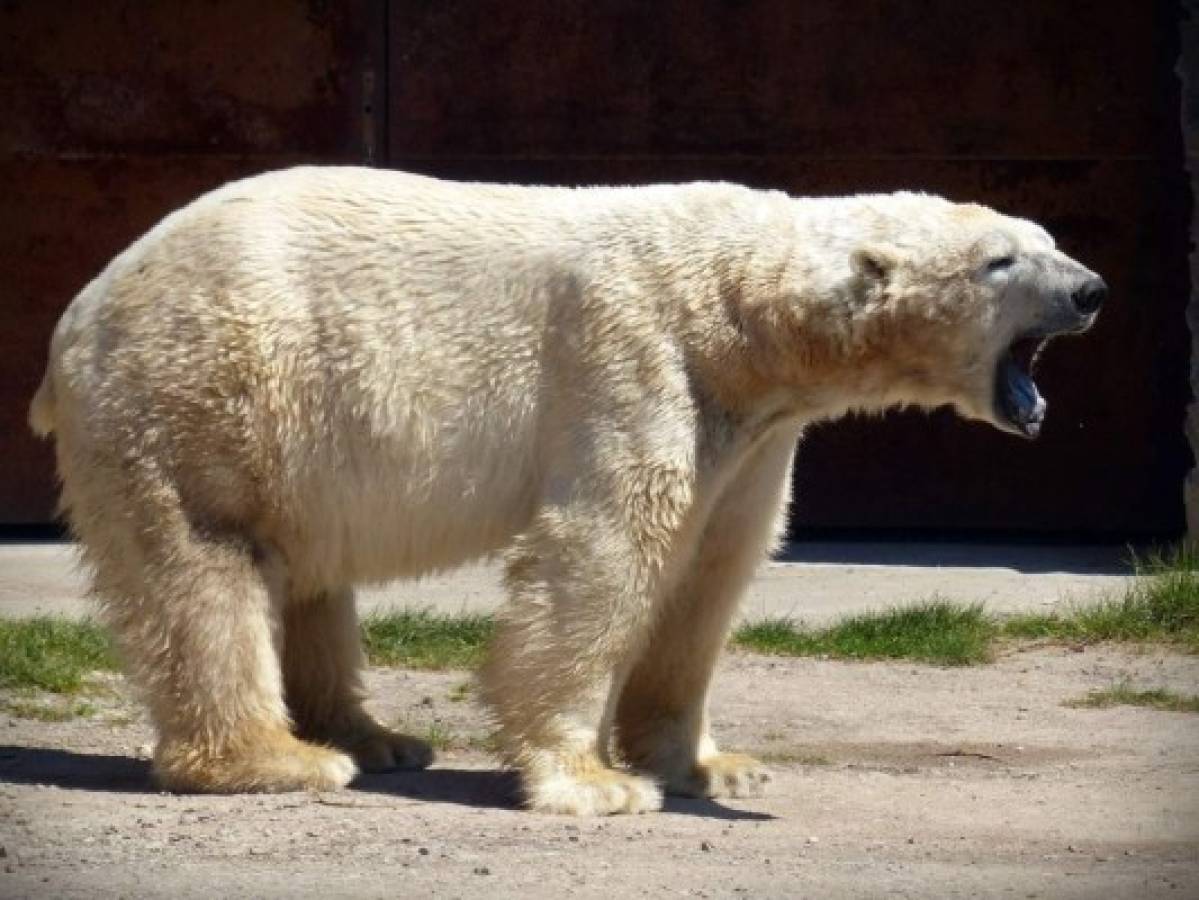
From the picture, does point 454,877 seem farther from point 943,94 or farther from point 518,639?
point 943,94

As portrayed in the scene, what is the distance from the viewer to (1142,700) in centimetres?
765

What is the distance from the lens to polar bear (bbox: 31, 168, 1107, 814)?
6133mm

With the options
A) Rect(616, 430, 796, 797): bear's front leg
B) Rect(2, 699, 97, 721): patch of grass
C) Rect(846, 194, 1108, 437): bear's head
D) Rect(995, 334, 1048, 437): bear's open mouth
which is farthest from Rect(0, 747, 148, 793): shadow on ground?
Rect(995, 334, 1048, 437): bear's open mouth

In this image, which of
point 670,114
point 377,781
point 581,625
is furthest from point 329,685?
point 670,114

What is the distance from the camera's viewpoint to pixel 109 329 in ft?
20.8

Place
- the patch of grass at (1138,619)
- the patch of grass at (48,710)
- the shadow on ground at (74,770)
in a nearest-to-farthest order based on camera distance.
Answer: the shadow on ground at (74,770) < the patch of grass at (48,710) < the patch of grass at (1138,619)

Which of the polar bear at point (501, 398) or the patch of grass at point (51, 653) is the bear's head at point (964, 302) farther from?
Answer: the patch of grass at point (51, 653)

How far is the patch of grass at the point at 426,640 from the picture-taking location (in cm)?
812

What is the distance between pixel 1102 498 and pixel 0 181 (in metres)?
4.43

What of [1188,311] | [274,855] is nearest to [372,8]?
[1188,311]

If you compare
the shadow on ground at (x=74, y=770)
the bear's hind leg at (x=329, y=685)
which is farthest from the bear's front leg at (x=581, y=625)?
the shadow on ground at (x=74, y=770)

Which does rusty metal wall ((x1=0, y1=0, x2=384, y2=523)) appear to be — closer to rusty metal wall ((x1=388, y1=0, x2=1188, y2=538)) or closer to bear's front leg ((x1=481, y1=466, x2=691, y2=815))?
rusty metal wall ((x1=388, y1=0, x2=1188, y2=538))

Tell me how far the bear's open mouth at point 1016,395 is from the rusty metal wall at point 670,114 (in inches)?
163

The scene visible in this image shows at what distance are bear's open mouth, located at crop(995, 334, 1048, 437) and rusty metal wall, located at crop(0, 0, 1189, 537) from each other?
4146 mm
